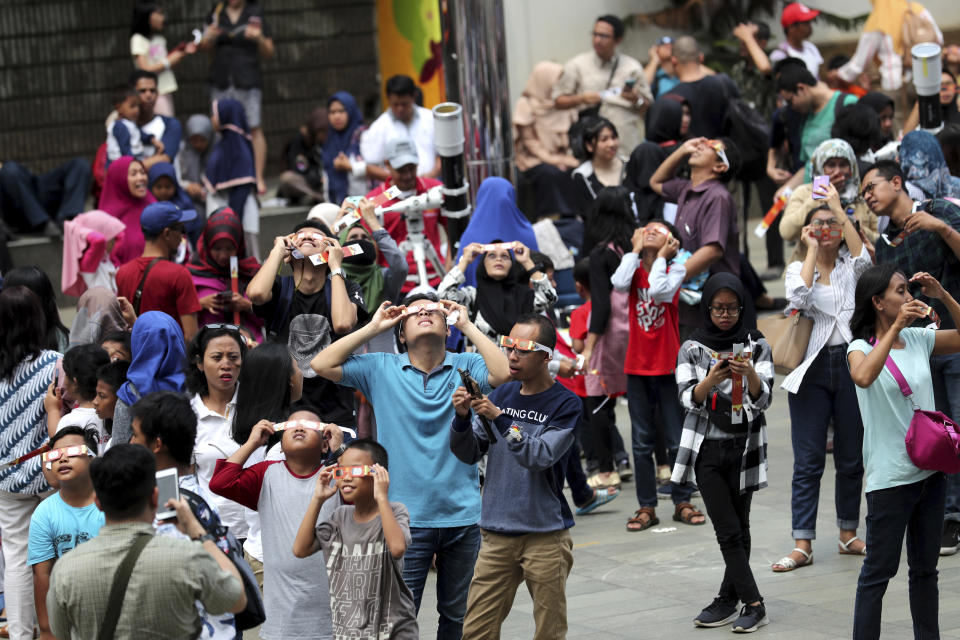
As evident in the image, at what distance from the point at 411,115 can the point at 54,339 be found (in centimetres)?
488

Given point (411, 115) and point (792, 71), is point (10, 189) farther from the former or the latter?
point (792, 71)

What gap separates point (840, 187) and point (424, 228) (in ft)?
8.70

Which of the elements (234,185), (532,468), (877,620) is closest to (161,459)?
(532,468)

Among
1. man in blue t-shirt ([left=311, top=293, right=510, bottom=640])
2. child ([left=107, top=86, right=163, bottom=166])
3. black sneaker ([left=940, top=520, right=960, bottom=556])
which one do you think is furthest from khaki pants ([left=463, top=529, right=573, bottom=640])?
child ([left=107, top=86, right=163, bottom=166])

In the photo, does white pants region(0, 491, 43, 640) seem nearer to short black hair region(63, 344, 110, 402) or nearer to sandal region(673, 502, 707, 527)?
short black hair region(63, 344, 110, 402)

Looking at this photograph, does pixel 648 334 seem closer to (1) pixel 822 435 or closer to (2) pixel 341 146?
(1) pixel 822 435

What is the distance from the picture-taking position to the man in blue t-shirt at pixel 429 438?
5867mm

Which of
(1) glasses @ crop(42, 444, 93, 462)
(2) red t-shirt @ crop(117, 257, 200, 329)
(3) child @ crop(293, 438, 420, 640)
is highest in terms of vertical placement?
Result: (2) red t-shirt @ crop(117, 257, 200, 329)

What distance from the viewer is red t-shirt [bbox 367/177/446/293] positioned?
9.15m

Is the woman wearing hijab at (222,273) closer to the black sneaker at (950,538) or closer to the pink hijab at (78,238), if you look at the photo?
the pink hijab at (78,238)

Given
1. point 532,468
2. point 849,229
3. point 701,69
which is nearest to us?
point 532,468

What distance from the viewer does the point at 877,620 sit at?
584 centimetres

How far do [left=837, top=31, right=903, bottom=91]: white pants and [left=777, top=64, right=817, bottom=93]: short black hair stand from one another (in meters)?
2.21

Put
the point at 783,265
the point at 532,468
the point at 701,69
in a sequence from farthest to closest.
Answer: the point at 783,265
the point at 701,69
the point at 532,468
